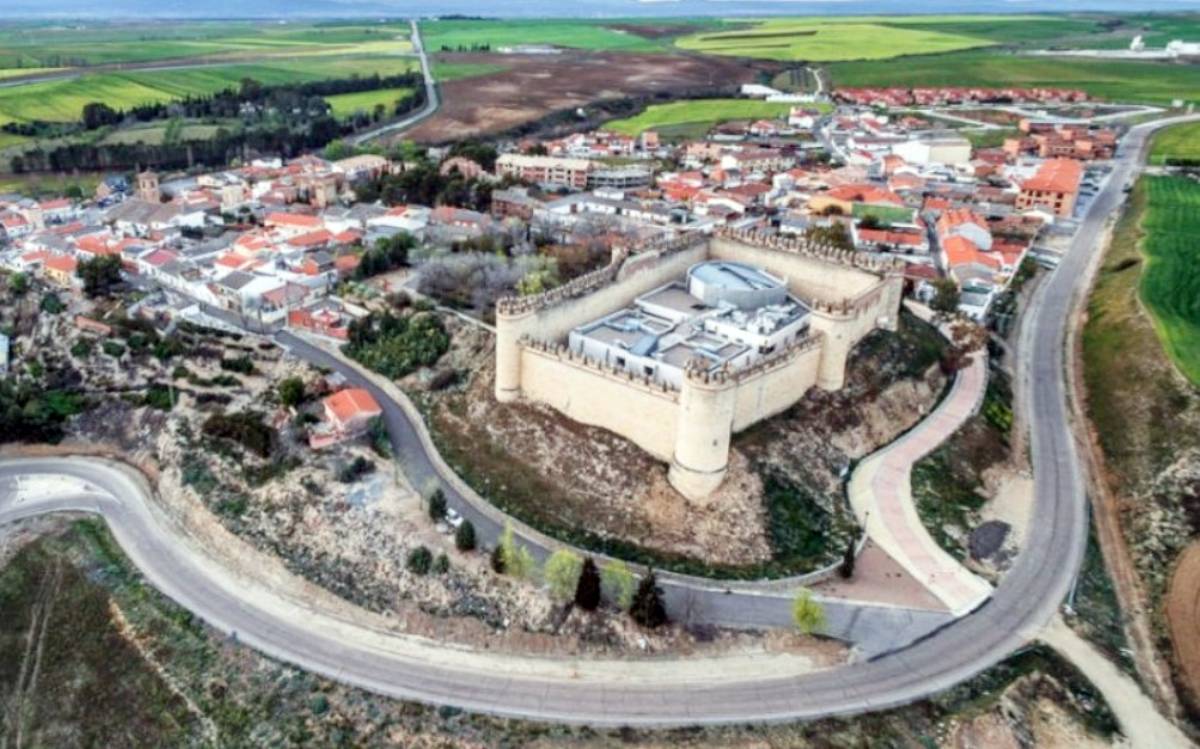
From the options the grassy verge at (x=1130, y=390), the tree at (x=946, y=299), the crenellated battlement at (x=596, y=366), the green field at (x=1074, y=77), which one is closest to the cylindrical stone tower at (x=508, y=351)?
the crenellated battlement at (x=596, y=366)

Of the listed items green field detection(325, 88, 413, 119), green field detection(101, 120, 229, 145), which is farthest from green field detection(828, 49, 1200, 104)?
green field detection(101, 120, 229, 145)

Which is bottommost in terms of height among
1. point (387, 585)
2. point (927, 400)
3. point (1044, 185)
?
point (387, 585)

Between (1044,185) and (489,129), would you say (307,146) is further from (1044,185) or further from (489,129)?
(1044,185)

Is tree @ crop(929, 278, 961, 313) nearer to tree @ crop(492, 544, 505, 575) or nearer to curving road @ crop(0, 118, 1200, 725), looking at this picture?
curving road @ crop(0, 118, 1200, 725)

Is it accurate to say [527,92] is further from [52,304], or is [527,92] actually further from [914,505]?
[914,505]

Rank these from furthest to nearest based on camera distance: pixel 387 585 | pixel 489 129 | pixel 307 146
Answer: pixel 489 129 → pixel 307 146 → pixel 387 585

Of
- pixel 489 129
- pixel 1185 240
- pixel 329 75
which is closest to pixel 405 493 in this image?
pixel 1185 240
